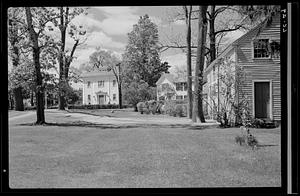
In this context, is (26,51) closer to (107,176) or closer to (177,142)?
(107,176)

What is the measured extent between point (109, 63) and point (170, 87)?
1.04 meters

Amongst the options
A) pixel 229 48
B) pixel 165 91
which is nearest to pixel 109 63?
pixel 165 91

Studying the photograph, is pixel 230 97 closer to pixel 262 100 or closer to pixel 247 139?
pixel 262 100

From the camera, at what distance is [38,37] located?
226 inches

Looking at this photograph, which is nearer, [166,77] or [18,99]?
[18,99]

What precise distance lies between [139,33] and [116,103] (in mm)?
1143

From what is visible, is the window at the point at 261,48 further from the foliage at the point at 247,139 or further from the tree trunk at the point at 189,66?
the foliage at the point at 247,139

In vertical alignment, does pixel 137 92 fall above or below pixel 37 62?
below

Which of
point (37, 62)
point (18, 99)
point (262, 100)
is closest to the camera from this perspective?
point (18, 99)

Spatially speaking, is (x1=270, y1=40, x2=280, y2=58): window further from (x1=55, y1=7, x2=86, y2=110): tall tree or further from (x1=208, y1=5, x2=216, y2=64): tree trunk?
(x1=55, y1=7, x2=86, y2=110): tall tree

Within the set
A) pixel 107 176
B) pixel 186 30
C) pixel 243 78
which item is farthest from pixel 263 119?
pixel 107 176

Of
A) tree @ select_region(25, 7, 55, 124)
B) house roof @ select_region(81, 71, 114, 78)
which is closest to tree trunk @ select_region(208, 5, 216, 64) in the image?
house roof @ select_region(81, 71, 114, 78)
